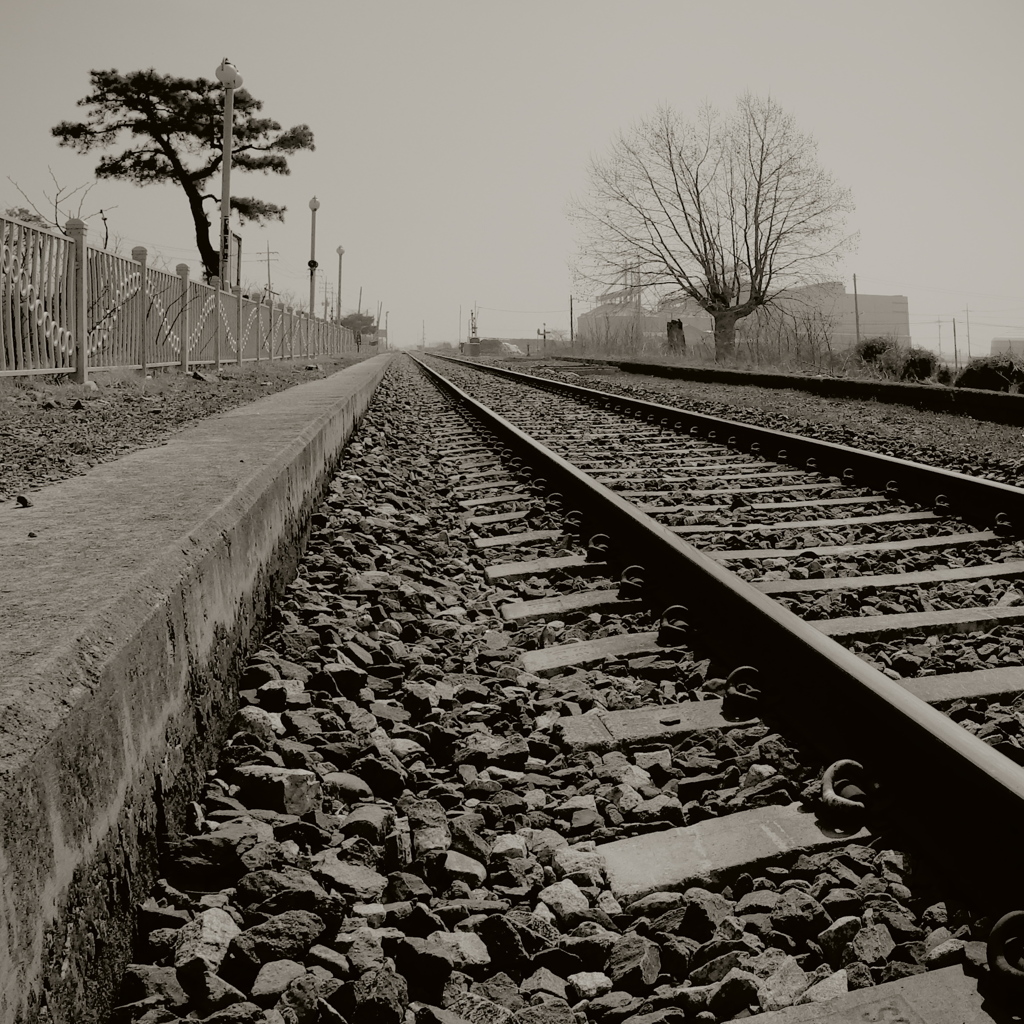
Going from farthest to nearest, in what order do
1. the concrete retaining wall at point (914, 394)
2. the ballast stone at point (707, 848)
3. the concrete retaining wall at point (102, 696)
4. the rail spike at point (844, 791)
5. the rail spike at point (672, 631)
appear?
the concrete retaining wall at point (914, 394), the rail spike at point (672, 631), the rail spike at point (844, 791), the ballast stone at point (707, 848), the concrete retaining wall at point (102, 696)

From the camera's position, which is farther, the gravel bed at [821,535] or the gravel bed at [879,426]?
the gravel bed at [879,426]

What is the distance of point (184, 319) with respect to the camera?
50.0 ft

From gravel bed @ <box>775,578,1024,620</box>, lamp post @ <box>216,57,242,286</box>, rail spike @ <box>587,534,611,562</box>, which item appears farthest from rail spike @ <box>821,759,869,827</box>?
lamp post @ <box>216,57,242,286</box>

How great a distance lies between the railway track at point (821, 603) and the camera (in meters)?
1.88

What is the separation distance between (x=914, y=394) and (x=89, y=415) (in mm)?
9253

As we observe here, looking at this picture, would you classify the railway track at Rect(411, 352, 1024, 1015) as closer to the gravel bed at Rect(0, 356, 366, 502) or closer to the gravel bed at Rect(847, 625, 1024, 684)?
the gravel bed at Rect(847, 625, 1024, 684)

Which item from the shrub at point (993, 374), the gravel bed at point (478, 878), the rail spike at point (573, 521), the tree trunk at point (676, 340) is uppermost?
the tree trunk at point (676, 340)

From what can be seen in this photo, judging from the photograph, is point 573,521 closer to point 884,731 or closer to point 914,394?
point 884,731

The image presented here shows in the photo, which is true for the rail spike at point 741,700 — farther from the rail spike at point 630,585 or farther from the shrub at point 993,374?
the shrub at point 993,374

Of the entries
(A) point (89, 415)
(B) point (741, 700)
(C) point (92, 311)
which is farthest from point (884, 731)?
(C) point (92, 311)

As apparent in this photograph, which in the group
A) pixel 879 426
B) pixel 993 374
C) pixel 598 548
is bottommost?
pixel 598 548

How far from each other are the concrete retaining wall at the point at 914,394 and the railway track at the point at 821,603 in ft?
13.1

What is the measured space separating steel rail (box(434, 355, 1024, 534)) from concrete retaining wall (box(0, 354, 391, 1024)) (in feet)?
11.3

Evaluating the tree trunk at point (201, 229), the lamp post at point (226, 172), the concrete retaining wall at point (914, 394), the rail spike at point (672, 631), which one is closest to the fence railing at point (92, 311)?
the lamp post at point (226, 172)
